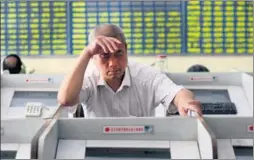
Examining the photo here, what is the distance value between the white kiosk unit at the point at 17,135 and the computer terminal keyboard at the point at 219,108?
1.46 m

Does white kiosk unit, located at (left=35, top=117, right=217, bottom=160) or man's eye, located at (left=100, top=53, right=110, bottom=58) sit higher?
man's eye, located at (left=100, top=53, right=110, bottom=58)

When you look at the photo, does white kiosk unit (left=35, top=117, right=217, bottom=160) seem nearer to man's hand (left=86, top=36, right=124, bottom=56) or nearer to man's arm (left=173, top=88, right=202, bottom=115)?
man's arm (left=173, top=88, right=202, bottom=115)

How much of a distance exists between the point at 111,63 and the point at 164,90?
12.7 inches

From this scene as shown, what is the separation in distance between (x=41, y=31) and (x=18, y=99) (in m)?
1.89

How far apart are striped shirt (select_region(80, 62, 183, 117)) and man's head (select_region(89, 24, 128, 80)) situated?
9 centimetres

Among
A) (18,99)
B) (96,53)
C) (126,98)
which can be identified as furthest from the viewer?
(18,99)

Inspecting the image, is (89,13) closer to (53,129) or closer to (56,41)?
(56,41)

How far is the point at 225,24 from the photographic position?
4719 millimetres

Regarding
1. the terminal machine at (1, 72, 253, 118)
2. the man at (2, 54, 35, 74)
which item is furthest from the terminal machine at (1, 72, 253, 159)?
the man at (2, 54, 35, 74)

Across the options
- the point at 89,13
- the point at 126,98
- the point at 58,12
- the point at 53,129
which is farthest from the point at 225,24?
the point at 53,129

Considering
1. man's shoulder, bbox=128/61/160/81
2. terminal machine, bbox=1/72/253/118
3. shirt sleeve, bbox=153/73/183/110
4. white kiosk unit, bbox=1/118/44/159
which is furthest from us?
terminal machine, bbox=1/72/253/118

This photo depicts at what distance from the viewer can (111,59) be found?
1730 millimetres

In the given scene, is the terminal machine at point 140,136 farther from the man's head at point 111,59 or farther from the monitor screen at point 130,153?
the man's head at point 111,59

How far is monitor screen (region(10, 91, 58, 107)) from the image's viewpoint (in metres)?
2.92
